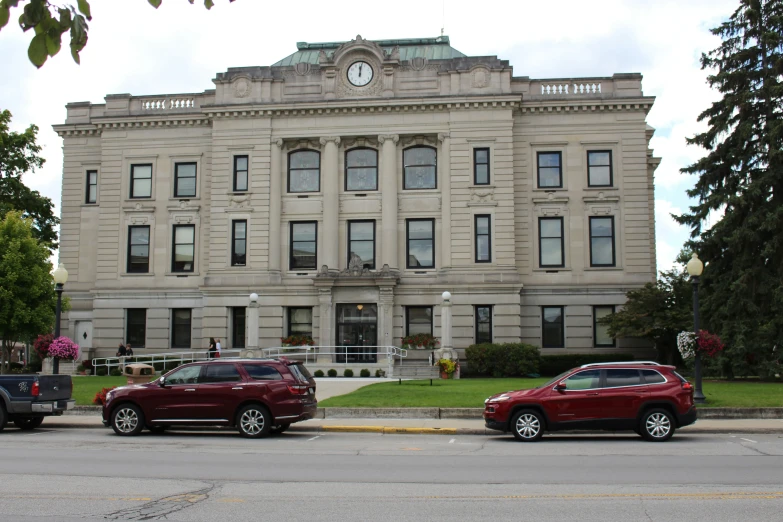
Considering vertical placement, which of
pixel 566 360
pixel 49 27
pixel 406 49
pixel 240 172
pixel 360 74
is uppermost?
pixel 406 49

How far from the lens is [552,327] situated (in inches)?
1631

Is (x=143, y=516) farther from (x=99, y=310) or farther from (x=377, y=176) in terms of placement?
(x=99, y=310)

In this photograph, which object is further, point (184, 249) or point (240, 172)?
point (184, 249)

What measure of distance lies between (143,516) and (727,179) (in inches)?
1188

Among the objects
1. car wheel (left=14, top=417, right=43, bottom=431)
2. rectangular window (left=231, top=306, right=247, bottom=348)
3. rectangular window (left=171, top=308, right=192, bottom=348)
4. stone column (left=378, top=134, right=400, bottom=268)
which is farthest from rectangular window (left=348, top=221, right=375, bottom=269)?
car wheel (left=14, top=417, right=43, bottom=431)

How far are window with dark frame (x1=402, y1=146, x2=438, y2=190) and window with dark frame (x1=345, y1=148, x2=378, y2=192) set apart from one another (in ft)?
5.42

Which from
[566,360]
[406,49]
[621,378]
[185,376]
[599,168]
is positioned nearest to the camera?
[621,378]

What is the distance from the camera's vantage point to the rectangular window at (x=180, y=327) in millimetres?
43688

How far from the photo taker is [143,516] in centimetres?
900

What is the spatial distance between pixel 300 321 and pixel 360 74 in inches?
534

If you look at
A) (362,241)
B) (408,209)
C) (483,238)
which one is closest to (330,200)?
(362,241)

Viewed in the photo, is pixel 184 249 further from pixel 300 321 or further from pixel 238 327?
pixel 300 321

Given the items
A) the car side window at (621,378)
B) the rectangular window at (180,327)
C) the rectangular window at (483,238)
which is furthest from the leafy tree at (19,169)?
the car side window at (621,378)

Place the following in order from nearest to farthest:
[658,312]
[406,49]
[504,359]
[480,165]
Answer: [658,312]
[504,359]
[480,165]
[406,49]
